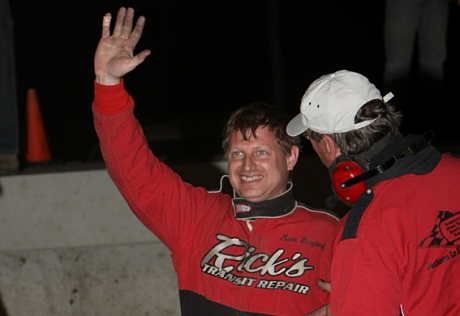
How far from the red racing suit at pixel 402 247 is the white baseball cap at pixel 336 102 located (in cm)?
18

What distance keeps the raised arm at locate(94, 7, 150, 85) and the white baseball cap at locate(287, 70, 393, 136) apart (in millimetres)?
635

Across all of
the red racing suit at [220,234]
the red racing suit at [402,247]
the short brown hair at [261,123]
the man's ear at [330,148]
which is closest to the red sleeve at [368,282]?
the red racing suit at [402,247]

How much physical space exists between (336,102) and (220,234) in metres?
0.82

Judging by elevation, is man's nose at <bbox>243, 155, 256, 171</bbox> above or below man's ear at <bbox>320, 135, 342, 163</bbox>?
below

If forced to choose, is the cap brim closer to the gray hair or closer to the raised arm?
the gray hair

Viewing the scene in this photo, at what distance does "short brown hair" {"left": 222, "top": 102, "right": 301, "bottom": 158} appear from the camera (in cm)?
288

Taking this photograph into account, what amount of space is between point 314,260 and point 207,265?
1.33ft

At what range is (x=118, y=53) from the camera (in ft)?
8.64

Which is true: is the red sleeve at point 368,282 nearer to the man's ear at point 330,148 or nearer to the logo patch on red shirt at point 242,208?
the man's ear at point 330,148

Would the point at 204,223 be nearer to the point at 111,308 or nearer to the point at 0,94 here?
the point at 111,308

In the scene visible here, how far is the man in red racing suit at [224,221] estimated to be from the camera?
2.66 m

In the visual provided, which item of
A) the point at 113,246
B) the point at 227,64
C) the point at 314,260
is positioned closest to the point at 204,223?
the point at 314,260

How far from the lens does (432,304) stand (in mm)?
1958

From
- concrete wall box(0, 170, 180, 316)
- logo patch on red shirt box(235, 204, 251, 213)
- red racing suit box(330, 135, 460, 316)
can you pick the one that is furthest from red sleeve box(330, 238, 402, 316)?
concrete wall box(0, 170, 180, 316)
